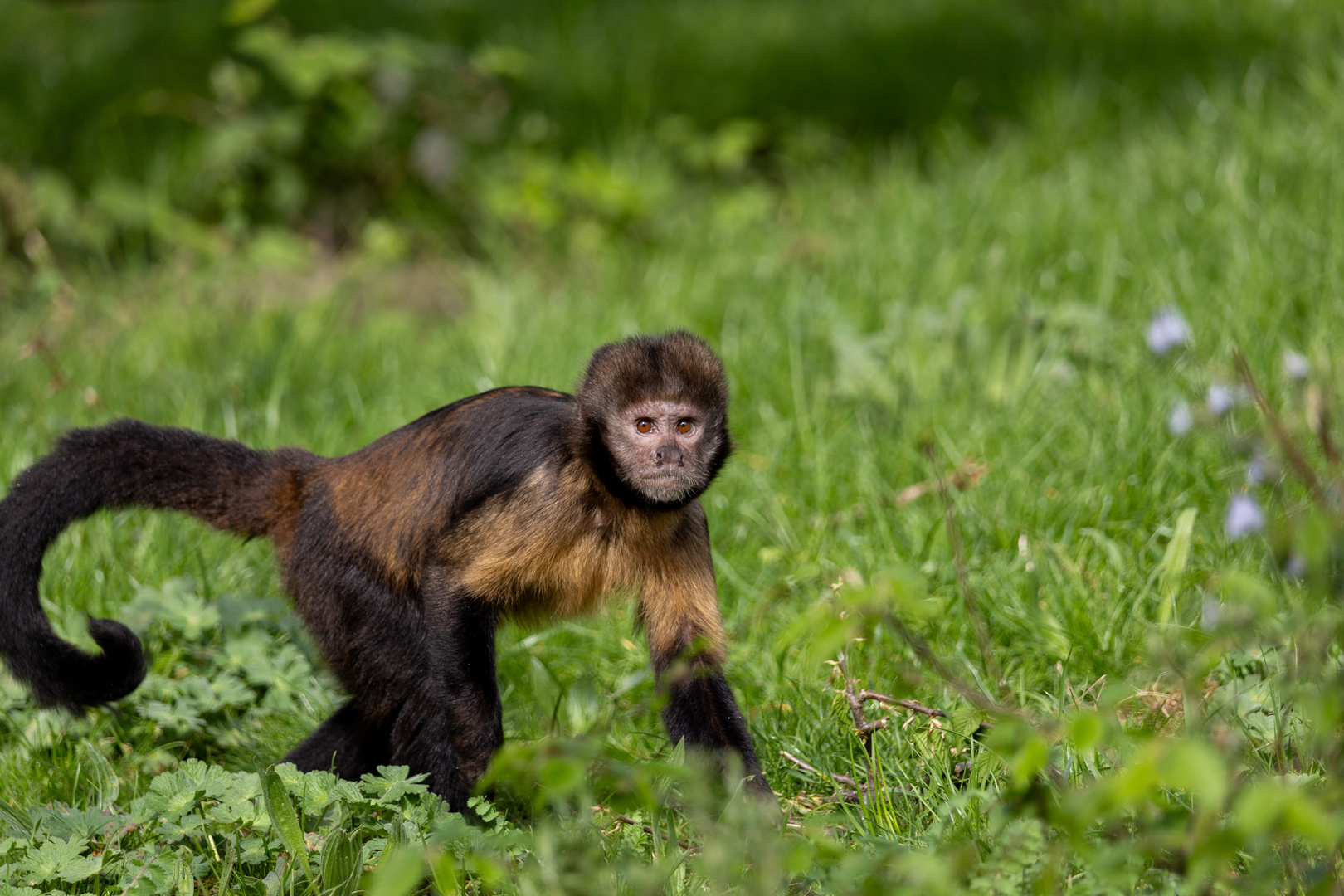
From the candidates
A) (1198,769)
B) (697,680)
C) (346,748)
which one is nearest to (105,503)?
(346,748)

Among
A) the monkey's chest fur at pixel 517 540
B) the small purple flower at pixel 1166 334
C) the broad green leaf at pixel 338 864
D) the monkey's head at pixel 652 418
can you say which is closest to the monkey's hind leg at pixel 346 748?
the monkey's chest fur at pixel 517 540

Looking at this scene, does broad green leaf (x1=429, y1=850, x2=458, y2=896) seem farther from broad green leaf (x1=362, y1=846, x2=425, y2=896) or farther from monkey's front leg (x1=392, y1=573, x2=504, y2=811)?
monkey's front leg (x1=392, y1=573, x2=504, y2=811)

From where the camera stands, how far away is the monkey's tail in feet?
9.76

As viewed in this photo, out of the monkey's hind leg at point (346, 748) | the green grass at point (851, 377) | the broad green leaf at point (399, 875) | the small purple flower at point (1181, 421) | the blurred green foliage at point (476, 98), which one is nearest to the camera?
the broad green leaf at point (399, 875)

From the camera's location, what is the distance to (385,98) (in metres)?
7.64

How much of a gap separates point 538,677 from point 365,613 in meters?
0.56

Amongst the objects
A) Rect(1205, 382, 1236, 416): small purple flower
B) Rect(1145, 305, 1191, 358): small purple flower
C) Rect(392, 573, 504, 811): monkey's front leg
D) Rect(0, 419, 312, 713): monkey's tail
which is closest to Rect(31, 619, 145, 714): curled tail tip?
Rect(0, 419, 312, 713): monkey's tail

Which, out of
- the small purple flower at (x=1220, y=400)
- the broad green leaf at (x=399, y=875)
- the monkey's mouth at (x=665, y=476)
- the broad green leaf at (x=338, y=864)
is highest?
the monkey's mouth at (x=665, y=476)

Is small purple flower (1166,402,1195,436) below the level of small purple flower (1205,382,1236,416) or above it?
below

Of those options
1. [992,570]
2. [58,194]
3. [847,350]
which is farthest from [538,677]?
[58,194]

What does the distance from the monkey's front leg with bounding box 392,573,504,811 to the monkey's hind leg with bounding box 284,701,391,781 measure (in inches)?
10.2

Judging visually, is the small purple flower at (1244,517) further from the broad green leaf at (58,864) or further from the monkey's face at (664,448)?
the broad green leaf at (58,864)

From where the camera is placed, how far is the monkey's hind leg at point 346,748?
3.25 meters

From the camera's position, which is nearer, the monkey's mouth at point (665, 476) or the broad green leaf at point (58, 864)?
the broad green leaf at point (58, 864)
